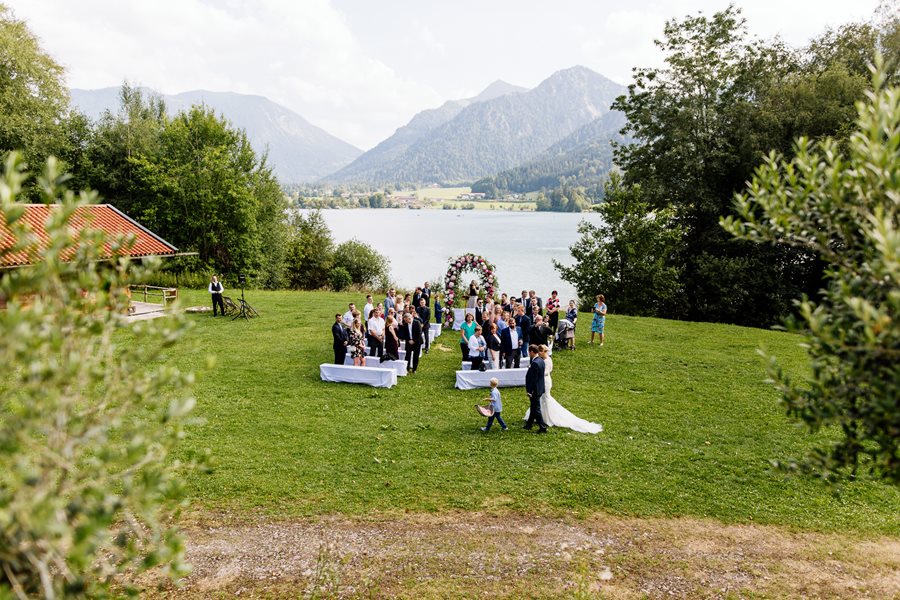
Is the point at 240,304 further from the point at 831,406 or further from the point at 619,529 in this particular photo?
the point at 831,406

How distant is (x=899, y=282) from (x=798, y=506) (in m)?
8.10

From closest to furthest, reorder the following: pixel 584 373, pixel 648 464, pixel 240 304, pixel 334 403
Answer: pixel 648 464 < pixel 334 403 < pixel 584 373 < pixel 240 304

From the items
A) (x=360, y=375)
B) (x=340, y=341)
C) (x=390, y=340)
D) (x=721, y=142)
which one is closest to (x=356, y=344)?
(x=340, y=341)

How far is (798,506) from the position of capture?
9516 mm

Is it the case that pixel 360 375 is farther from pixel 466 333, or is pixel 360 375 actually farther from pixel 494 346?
pixel 494 346

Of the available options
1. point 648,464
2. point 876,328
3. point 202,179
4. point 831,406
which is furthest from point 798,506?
point 202,179

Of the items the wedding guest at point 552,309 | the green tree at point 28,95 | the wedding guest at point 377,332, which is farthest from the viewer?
the green tree at point 28,95

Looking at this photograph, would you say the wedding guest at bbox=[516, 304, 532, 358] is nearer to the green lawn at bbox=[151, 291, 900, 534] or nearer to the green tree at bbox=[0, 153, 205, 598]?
the green lawn at bbox=[151, 291, 900, 534]

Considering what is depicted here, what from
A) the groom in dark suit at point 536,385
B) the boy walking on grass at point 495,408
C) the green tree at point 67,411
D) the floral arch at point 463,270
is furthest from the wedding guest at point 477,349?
the green tree at point 67,411

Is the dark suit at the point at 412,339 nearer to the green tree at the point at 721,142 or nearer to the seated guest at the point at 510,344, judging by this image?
the seated guest at the point at 510,344

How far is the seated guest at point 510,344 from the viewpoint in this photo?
15843mm

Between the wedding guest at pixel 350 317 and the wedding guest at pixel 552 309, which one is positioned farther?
the wedding guest at pixel 552 309

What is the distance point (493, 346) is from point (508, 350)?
0.48 m

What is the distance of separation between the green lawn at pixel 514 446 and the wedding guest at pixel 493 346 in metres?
1.43
